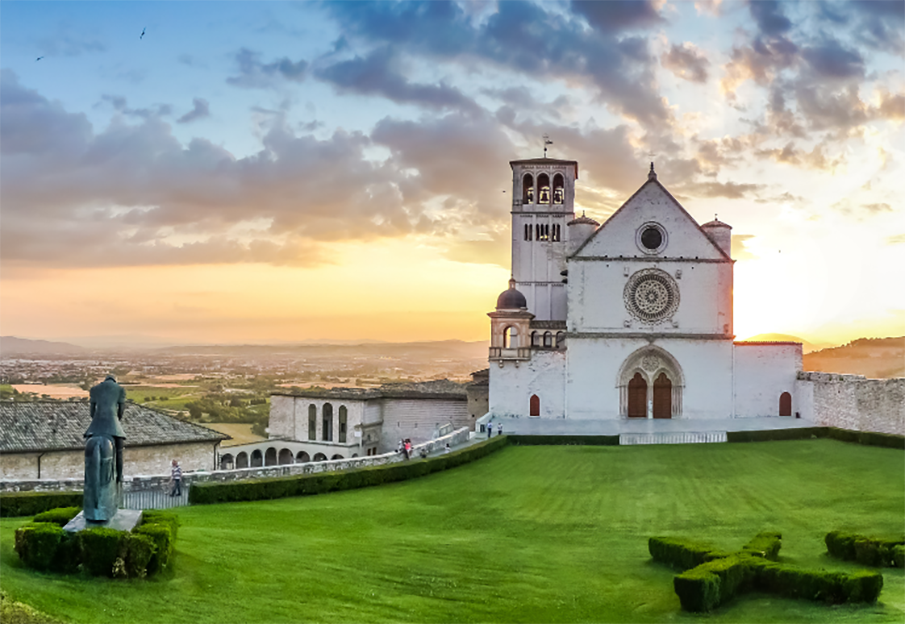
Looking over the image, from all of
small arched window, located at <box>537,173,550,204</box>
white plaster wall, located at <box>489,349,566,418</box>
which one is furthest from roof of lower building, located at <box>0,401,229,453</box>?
small arched window, located at <box>537,173,550,204</box>

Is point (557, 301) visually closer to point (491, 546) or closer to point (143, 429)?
point (143, 429)

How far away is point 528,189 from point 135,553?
49845mm

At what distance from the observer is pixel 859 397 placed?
40844 millimetres

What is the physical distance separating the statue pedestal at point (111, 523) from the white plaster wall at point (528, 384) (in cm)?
3533

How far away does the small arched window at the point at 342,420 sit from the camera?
172 feet

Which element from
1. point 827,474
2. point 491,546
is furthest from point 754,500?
point 491,546

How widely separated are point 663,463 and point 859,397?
47.6ft

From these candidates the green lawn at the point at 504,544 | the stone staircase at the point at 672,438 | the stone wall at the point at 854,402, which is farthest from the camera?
the stone staircase at the point at 672,438

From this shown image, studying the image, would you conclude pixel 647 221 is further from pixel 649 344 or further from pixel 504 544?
pixel 504 544

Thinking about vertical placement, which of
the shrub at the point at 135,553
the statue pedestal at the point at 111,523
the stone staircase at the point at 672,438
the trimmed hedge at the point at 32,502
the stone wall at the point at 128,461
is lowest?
the stone wall at the point at 128,461

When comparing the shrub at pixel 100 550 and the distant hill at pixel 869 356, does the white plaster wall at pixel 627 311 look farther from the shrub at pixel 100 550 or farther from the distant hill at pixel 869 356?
the distant hill at pixel 869 356

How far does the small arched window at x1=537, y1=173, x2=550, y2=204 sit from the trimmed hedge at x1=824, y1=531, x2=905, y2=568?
1772 inches

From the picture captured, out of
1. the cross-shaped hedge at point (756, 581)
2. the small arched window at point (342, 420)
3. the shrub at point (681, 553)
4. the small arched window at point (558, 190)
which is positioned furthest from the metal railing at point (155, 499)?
the small arched window at point (558, 190)

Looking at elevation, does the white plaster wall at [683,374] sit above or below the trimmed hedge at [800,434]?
above
